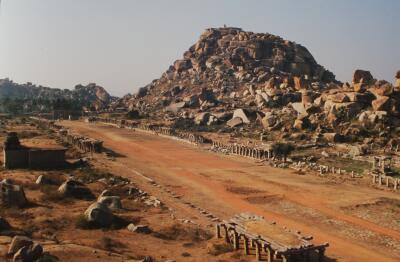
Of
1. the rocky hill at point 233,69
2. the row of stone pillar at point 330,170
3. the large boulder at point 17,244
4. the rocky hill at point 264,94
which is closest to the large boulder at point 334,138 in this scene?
the rocky hill at point 264,94

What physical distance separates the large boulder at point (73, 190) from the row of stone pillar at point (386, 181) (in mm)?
21442

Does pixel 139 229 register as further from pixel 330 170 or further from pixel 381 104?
A: pixel 381 104

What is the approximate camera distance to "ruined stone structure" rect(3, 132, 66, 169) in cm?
3400

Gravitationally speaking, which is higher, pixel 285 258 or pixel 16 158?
pixel 16 158

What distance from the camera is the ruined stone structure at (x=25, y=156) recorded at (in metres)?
34.0

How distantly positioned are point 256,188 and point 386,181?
994 centimetres

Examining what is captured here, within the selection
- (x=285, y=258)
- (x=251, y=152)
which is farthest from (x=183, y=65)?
(x=285, y=258)

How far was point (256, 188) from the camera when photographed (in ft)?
109

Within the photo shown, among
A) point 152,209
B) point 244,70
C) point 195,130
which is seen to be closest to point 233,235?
point 152,209

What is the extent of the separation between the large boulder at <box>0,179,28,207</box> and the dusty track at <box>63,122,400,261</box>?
10.5m

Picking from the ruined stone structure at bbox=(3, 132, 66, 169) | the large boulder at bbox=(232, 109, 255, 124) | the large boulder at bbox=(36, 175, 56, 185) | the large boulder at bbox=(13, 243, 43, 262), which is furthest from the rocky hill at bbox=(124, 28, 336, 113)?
the large boulder at bbox=(13, 243, 43, 262)

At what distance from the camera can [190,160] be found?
4756cm

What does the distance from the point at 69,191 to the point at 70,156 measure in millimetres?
17580

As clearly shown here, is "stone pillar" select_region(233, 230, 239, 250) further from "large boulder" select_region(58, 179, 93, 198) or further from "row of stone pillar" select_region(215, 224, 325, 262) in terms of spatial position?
"large boulder" select_region(58, 179, 93, 198)
